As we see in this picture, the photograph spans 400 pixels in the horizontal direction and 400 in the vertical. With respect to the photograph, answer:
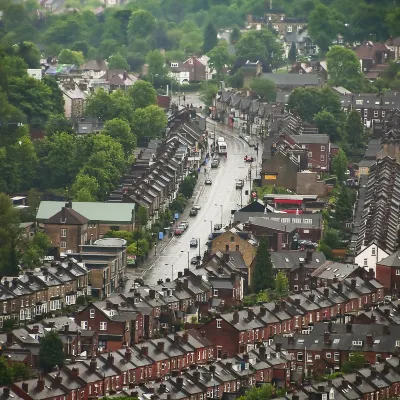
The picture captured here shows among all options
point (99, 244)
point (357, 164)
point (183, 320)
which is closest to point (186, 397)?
point (183, 320)

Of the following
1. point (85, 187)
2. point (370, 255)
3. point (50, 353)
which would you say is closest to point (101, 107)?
point (85, 187)

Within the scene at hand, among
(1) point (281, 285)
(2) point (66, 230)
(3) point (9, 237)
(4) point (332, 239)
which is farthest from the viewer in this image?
(4) point (332, 239)

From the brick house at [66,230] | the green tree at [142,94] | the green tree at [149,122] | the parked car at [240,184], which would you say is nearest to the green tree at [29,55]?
the green tree at [142,94]

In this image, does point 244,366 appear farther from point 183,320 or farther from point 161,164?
point 161,164

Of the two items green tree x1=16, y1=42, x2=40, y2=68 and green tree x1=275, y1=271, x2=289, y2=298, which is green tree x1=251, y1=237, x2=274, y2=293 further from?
green tree x1=16, y1=42, x2=40, y2=68

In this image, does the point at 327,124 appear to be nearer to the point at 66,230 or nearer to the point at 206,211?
the point at 206,211

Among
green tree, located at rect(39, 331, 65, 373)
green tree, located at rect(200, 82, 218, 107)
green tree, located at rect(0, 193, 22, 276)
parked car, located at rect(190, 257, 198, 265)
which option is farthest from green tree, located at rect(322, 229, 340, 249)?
green tree, located at rect(200, 82, 218, 107)

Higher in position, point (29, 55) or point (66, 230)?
point (29, 55)
